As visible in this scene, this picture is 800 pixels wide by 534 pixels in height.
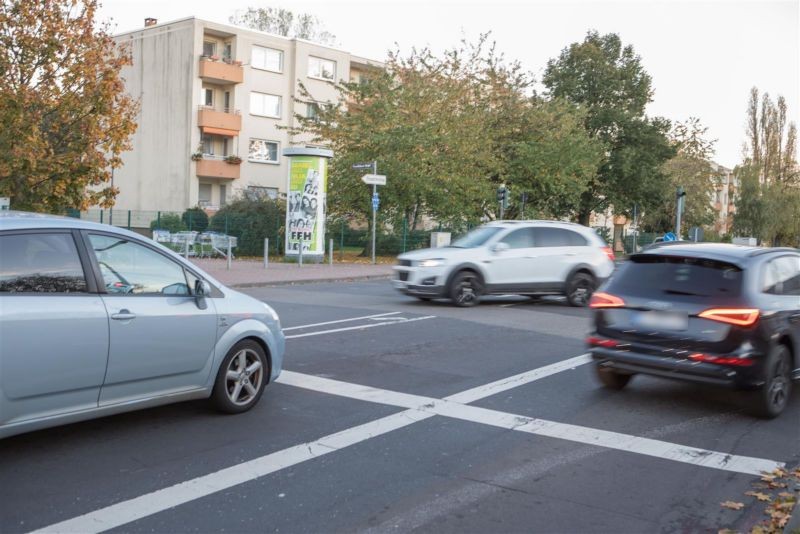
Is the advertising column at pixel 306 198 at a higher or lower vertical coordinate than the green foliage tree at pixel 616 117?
lower

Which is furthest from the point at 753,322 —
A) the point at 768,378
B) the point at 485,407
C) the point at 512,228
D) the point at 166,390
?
the point at 512,228

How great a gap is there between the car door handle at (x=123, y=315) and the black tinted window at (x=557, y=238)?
37.2ft

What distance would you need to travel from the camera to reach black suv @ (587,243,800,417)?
6.93m

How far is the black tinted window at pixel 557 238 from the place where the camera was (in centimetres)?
1603

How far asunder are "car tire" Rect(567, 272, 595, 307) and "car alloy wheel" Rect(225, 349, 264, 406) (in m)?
10.5

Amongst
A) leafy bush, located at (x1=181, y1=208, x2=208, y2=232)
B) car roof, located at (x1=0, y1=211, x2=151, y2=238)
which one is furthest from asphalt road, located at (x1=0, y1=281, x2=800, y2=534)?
leafy bush, located at (x1=181, y1=208, x2=208, y2=232)

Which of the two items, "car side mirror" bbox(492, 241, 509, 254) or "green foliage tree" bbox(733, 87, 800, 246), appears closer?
"car side mirror" bbox(492, 241, 509, 254)

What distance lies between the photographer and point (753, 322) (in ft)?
22.7

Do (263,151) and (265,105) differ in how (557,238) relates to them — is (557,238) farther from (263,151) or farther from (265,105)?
(265,105)

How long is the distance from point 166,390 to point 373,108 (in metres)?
28.7

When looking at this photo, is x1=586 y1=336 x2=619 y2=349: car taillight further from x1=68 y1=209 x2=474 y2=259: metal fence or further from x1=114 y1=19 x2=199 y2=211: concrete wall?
x1=114 y1=19 x2=199 y2=211: concrete wall

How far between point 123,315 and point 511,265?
10.9 meters

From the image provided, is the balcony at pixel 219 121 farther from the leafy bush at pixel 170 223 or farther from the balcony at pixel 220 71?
the leafy bush at pixel 170 223

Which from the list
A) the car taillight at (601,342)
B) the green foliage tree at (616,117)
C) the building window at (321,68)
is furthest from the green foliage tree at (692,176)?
the car taillight at (601,342)
